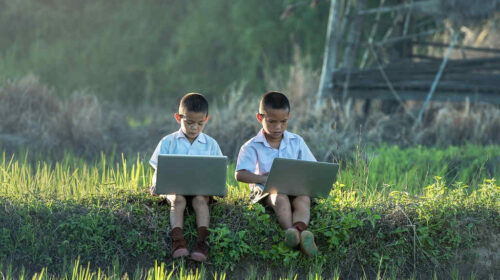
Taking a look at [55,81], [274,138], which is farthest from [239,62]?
[274,138]

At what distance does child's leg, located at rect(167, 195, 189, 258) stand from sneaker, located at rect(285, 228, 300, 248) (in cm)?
69

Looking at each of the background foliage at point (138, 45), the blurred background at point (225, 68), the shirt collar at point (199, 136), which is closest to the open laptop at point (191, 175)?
the shirt collar at point (199, 136)

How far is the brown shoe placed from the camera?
15.3 feet

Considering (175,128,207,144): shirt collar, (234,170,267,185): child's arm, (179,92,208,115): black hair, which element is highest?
(179,92,208,115): black hair

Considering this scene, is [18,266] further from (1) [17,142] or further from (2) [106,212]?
(1) [17,142]

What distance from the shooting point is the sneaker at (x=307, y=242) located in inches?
184

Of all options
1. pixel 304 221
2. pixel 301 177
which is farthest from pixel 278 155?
pixel 304 221

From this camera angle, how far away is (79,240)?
4.91m

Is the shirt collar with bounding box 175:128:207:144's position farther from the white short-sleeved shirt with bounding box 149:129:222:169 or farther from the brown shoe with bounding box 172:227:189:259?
the brown shoe with bounding box 172:227:189:259

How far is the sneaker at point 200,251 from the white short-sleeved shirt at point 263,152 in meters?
0.67

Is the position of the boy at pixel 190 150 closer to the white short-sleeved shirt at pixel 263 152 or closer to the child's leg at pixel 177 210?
the child's leg at pixel 177 210

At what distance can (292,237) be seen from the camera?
4.67 meters

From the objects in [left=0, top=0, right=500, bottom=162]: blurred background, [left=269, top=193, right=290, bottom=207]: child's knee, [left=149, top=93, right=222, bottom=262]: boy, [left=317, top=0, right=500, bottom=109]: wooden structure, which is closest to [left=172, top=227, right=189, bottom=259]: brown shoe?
[left=149, top=93, right=222, bottom=262]: boy

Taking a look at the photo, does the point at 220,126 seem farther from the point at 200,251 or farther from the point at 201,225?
the point at 200,251
